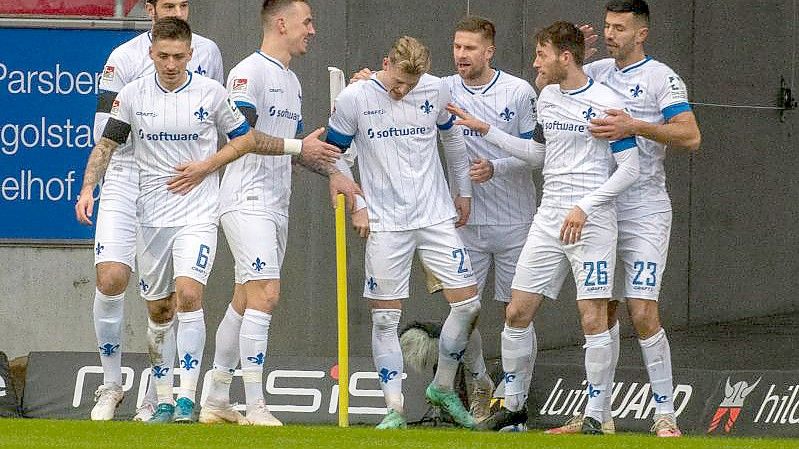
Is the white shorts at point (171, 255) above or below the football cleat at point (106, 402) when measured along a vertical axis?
above

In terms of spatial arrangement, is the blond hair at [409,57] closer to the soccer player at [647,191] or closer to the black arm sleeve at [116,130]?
the soccer player at [647,191]

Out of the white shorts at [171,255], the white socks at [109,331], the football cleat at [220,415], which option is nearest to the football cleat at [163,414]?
the football cleat at [220,415]

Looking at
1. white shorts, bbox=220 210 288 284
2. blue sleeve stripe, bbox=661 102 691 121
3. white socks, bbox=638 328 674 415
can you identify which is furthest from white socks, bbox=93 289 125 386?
blue sleeve stripe, bbox=661 102 691 121

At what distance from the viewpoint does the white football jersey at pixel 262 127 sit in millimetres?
9336

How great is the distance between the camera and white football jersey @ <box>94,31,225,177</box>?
9.39 meters

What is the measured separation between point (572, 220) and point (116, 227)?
96.4 inches

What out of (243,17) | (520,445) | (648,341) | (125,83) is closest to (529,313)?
(648,341)

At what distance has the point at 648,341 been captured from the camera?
9.24 m

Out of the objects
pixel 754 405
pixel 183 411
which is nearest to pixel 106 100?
pixel 183 411

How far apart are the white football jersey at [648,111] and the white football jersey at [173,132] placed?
2086mm

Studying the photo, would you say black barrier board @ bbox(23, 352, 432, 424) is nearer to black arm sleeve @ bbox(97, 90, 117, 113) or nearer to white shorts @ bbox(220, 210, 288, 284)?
white shorts @ bbox(220, 210, 288, 284)

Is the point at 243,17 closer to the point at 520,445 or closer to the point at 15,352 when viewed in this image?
the point at 15,352

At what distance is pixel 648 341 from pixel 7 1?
5118mm

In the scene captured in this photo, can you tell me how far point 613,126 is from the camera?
354 inches
